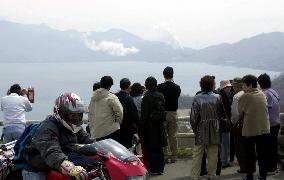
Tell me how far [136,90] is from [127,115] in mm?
821

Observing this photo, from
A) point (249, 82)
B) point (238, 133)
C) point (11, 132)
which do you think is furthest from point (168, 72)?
point (11, 132)

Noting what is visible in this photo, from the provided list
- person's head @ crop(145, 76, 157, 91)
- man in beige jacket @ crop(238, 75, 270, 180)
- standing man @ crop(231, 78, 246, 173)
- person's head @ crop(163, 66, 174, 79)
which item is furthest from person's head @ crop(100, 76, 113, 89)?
standing man @ crop(231, 78, 246, 173)

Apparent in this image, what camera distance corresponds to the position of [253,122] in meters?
7.88

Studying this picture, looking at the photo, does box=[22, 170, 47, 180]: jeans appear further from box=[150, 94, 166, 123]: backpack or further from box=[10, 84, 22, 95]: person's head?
box=[10, 84, 22, 95]: person's head

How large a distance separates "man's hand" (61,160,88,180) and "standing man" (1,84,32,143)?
18.7 feet

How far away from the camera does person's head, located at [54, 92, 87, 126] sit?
4.18 m

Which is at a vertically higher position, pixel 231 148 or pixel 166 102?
pixel 166 102

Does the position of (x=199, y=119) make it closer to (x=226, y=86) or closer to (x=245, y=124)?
(x=245, y=124)

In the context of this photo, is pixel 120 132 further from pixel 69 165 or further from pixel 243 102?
pixel 69 165

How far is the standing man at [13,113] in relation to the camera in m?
9.30

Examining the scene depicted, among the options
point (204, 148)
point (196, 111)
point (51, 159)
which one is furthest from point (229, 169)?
point (51, 159)

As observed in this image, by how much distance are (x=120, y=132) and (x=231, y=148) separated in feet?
8.20

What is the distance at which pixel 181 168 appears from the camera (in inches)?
377

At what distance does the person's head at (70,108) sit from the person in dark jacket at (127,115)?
14.4ft
